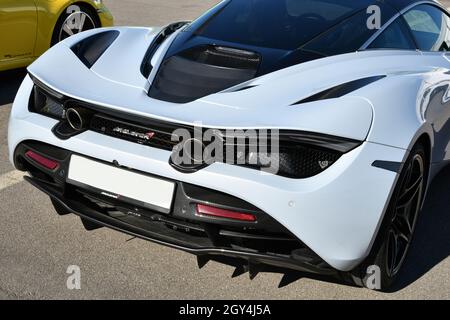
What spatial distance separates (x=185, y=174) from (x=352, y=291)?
105cm

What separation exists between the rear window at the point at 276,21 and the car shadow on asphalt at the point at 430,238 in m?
1.27

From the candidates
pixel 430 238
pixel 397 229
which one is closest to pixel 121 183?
pixel 397 229

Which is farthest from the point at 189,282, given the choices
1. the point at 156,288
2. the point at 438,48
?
the point at 438,48

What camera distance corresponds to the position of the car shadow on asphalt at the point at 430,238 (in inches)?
131

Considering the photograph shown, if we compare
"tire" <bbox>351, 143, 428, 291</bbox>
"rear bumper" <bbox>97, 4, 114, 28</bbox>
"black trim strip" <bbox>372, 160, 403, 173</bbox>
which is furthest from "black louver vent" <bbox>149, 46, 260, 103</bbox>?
"rear bumper" <bbox>97, 4, 114, 28</bbox>

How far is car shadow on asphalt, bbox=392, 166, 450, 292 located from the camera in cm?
333

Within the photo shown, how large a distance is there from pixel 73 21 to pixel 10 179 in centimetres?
270

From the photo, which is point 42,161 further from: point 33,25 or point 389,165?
point 33,25

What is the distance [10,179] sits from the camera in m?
4.17

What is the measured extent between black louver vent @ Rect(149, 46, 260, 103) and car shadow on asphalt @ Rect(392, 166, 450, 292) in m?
1.28

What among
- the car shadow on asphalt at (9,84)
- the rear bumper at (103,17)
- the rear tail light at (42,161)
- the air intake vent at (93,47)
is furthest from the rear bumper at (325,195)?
the rear bumper at (103,17)

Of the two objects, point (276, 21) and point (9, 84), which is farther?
point (9, 84)

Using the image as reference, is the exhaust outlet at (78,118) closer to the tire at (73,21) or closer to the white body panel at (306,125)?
the white body panel at (306,125)
